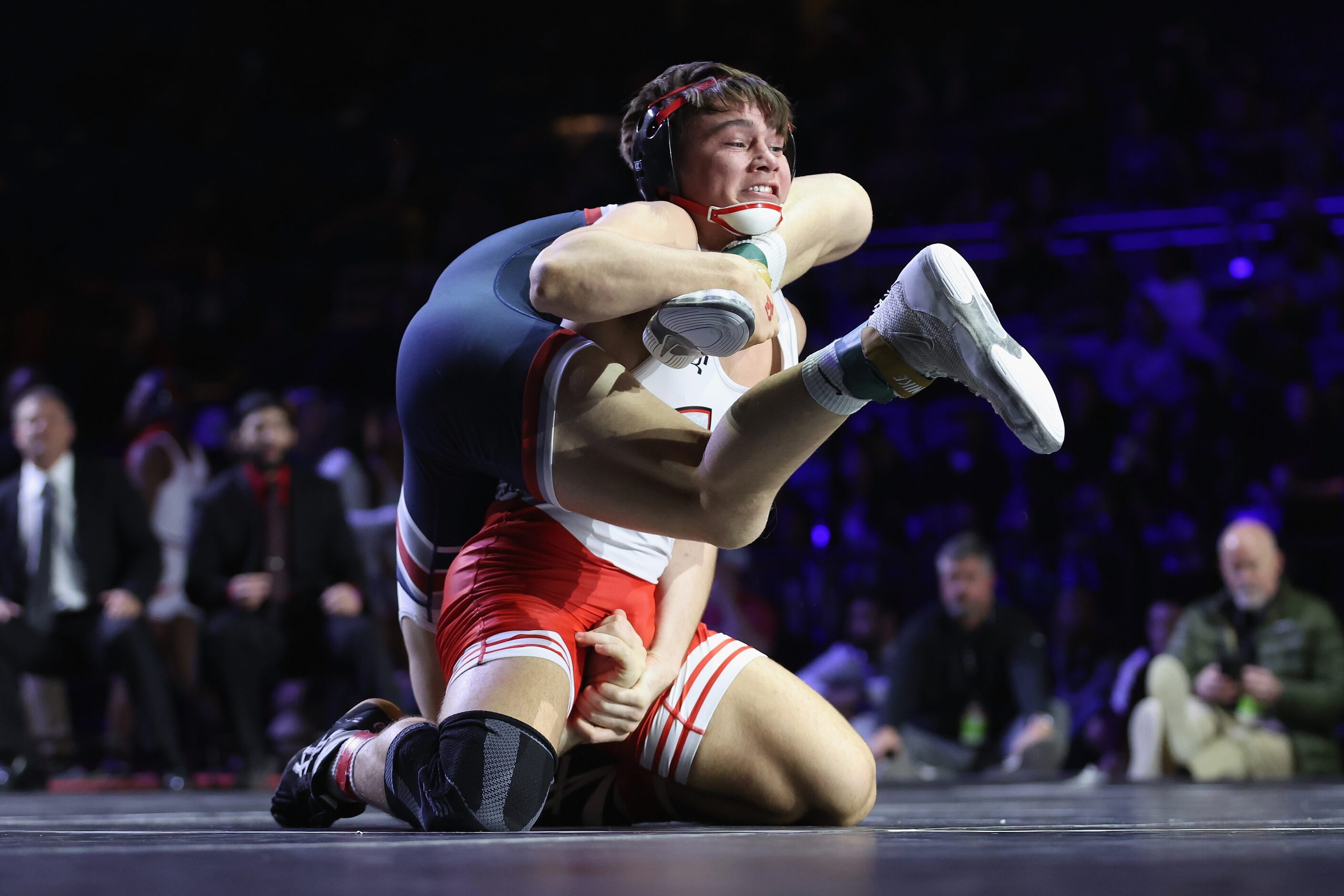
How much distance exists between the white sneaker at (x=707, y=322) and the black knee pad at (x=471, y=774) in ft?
1.90

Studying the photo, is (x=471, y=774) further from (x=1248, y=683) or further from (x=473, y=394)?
(x=1248, y=683)

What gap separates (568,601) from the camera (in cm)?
227

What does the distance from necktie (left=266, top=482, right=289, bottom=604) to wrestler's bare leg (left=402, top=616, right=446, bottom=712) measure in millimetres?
2872

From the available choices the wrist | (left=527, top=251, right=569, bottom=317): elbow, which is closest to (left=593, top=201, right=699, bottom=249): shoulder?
(left=527, top=251, right=569, bottom=317): elbow

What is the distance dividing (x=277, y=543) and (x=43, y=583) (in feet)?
2.57

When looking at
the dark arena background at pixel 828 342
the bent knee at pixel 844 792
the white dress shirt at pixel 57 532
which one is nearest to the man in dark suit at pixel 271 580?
the dark arena background at pixel 828 342

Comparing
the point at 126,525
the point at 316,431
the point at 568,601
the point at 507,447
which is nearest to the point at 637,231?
the point at 507,447

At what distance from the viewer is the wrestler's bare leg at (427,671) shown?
97.1 inches

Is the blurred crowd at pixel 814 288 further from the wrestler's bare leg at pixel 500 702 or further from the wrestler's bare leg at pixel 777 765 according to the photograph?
the wrestler's bare leg at pixel 500 702

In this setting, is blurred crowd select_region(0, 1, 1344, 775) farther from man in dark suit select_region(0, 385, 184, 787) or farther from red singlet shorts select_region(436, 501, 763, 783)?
red singlet shorts select_region(436, 501, 763, 783)

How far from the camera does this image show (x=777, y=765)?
2229mm

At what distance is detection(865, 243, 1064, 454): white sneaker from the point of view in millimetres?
1861

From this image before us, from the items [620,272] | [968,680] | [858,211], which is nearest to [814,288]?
[968,680]

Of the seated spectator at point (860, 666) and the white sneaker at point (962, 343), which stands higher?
the white sneaker at point (962, 343)
